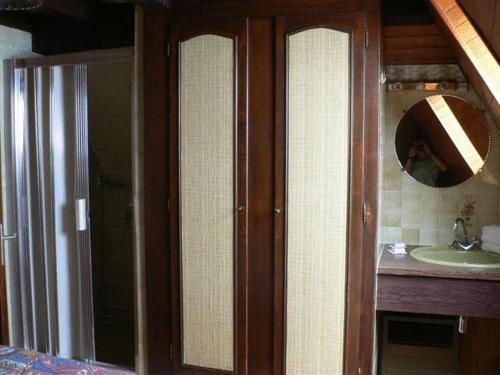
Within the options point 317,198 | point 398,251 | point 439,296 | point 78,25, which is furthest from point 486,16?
point 78,25

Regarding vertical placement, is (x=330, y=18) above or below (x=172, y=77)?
above

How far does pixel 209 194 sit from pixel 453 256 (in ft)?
4.61

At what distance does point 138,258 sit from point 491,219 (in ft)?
6.70

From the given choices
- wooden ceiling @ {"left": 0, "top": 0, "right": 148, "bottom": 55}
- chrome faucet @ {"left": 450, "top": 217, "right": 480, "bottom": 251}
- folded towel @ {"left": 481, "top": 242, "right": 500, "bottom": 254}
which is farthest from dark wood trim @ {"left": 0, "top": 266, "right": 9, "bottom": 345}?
folded towel @ {"left": 481, "top": 242, "right": 500, "bottom": 254}

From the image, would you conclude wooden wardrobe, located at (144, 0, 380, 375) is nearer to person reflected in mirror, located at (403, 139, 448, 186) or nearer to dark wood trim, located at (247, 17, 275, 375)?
dark wood trim, located at (247, 17, 275, 375)

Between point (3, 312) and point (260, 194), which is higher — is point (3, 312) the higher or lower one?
the lower one

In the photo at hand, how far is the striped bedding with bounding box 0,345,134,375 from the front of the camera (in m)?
1.83

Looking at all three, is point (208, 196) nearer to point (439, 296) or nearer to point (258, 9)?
point (258, 9)

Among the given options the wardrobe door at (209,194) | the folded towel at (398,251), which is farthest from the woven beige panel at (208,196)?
the folded towel at (398,251)

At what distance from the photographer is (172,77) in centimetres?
263

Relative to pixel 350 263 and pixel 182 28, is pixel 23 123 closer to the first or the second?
pixel 182 28

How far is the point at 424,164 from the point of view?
9.82 feet

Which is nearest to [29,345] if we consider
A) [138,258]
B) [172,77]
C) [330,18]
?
[138,258]

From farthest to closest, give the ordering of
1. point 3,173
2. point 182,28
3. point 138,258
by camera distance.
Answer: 1. point 3,173
2. point 138,258
3. point 182,28
